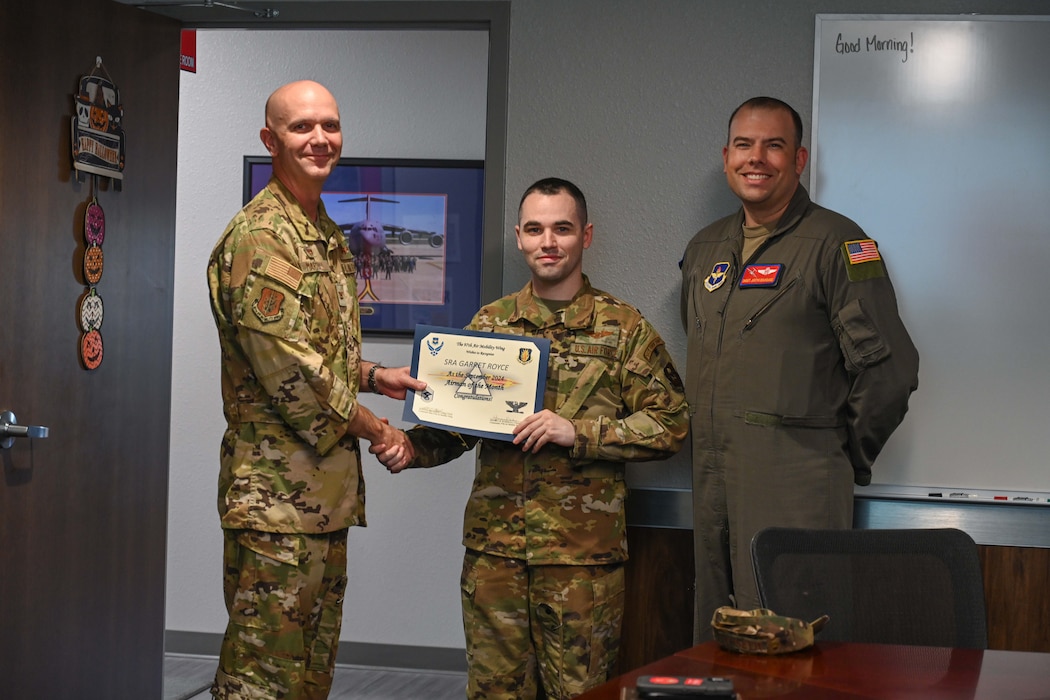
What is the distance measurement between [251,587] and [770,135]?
5.66ft

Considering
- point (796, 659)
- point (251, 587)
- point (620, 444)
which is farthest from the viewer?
point (620, 444)

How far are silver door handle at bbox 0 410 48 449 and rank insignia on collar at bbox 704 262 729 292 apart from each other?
1.75 meters

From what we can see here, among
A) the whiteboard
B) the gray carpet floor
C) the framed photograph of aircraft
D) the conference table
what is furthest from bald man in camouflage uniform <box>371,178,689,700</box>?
the framed photograph of aircraft

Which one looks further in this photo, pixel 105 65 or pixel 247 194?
pixel 247 194

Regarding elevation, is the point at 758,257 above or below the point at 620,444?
above

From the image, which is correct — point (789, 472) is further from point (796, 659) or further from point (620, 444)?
point (796, 659)

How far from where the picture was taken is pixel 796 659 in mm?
1591

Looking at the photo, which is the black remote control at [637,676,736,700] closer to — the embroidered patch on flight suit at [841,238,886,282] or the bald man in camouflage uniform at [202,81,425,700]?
the bald man in camouflage uniform at [202,81,425,700]

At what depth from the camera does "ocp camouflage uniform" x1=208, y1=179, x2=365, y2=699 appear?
2.53 metres

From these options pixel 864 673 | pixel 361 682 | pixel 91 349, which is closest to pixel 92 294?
pixel 91 349

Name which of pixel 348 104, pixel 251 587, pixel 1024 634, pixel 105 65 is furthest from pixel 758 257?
pixel 348 104

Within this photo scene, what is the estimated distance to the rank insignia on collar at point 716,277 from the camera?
9.38 ft

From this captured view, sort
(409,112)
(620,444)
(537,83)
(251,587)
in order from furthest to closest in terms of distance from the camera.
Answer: (409,112) < (537,83) < (620,444) < (251,587)

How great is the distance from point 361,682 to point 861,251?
8.86 ft
